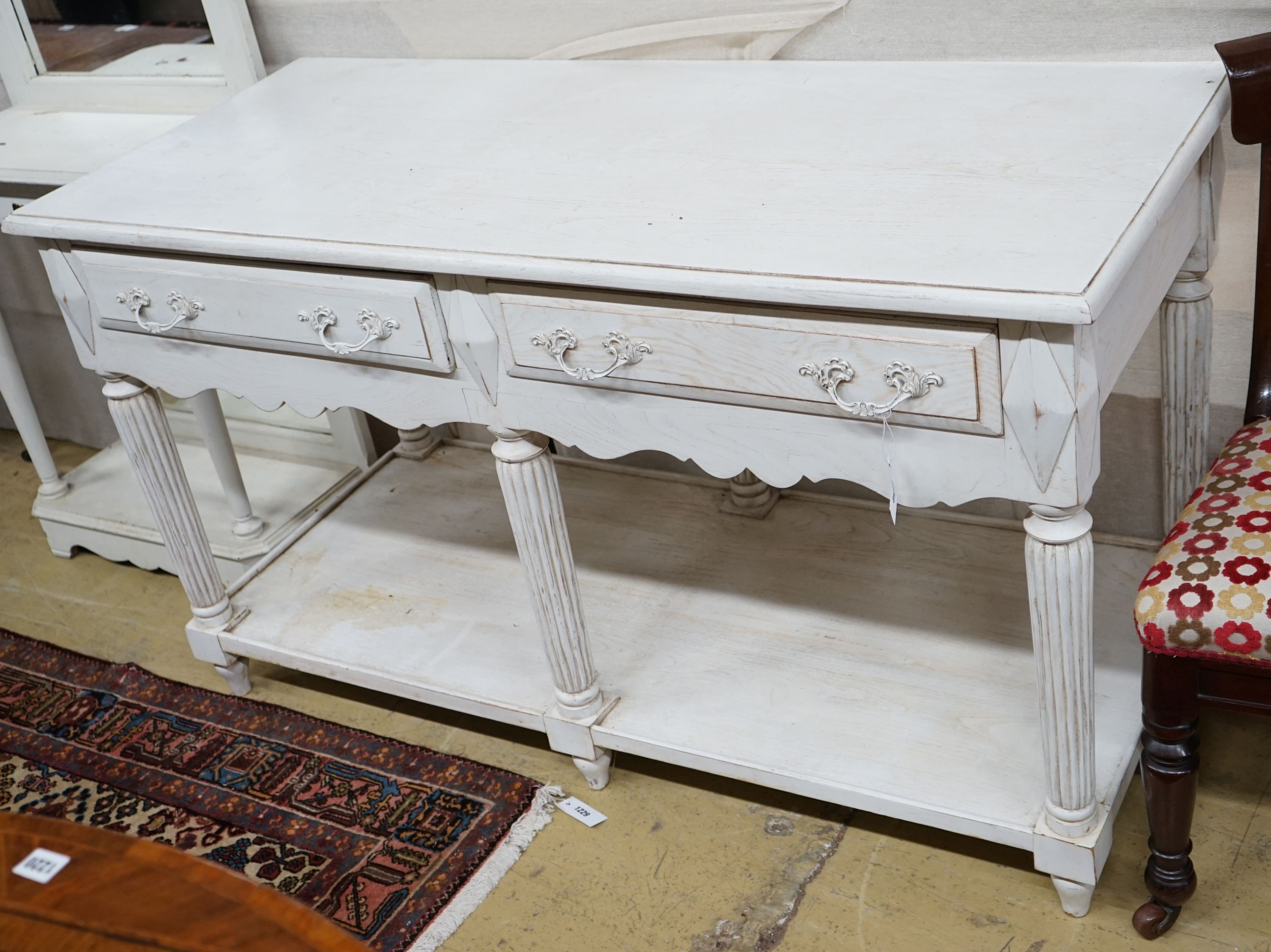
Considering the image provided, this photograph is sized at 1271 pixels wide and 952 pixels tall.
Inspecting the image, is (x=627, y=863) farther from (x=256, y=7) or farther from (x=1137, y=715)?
(x=256, y=7)

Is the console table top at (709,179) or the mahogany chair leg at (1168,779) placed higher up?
the console table top at (709,179)

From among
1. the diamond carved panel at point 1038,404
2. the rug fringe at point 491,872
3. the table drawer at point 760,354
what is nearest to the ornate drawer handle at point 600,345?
the table drawer at point 760,354

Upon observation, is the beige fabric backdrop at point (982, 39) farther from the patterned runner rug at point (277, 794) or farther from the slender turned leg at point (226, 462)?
the patterned runner rug at point (277, 794)

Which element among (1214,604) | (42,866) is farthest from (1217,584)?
(42,866)

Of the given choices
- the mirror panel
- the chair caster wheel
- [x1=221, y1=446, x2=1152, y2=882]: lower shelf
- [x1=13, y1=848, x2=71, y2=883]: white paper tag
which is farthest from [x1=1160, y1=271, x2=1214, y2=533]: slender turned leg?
the mirror panel

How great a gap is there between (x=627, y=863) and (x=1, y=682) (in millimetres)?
1276

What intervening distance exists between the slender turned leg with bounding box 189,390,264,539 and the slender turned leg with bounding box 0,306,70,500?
41 cm

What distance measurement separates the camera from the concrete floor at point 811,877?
59.7 inches

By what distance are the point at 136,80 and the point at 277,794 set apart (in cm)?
132

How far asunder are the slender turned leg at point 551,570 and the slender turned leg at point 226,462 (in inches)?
31.3

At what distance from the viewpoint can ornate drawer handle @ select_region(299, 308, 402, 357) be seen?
1490 mm

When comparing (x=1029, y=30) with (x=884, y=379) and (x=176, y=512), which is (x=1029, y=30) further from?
(x=176, y=512)

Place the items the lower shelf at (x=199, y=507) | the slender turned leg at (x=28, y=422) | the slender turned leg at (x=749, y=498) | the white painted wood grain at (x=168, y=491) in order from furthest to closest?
the slender turned leg at (x=28, y=422), the lower shelf at (x=199, y=507), the slender turned leg at (x=749, y=498), the white painted wood grain at (x=168, y=491)

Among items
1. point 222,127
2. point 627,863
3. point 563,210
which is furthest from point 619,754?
point 222,127
